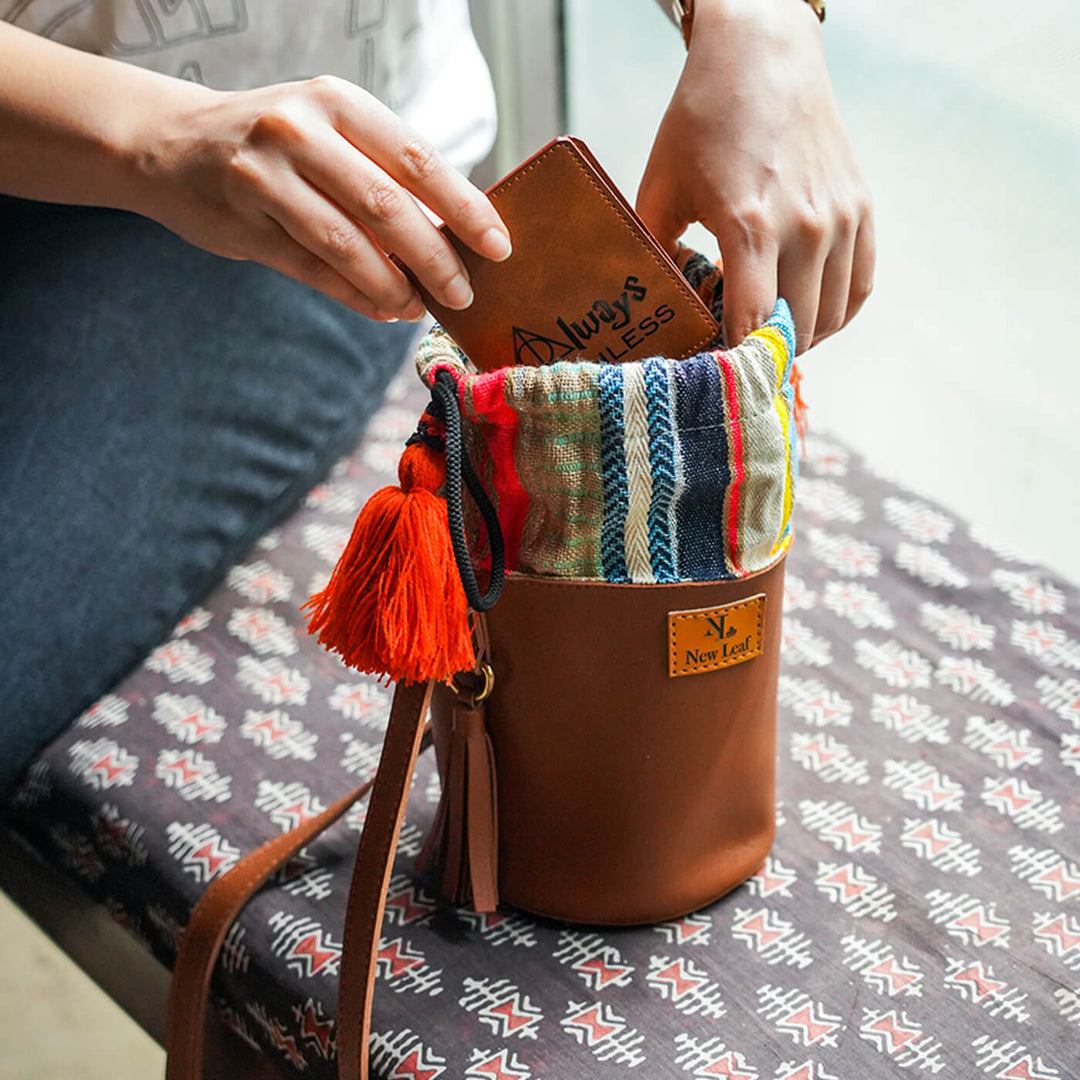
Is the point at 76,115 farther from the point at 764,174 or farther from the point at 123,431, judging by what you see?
the point at 764,174

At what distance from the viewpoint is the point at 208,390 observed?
2.97 feet

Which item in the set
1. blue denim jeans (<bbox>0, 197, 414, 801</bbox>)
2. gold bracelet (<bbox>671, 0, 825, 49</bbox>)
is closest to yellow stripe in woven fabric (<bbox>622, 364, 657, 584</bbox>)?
gold bracelet (<bbox>671, 0, 825, 49</bbox>)

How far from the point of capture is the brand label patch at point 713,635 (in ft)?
1.89

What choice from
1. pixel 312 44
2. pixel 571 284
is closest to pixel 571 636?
pixel 571 284

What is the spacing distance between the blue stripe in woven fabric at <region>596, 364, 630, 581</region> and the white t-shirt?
0.52 metres

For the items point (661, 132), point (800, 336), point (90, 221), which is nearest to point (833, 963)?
point (800, 336)

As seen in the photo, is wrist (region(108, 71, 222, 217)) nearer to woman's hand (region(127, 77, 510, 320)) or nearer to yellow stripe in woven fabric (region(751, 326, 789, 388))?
woman's hand (region(127, 77, 510, 320))

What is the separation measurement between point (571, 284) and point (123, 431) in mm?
447

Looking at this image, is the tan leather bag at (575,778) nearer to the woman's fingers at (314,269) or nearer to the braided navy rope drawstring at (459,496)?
the braided navy rope drawstring at (459,496)

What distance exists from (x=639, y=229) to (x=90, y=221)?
1.81 feet

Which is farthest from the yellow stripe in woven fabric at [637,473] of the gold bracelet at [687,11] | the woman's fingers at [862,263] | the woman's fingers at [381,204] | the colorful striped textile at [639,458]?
the gold bracelet at [687,11]

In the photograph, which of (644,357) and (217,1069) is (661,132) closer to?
(644,357)

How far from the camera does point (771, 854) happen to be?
72 cm

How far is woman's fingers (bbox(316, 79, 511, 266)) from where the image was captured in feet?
1.75
